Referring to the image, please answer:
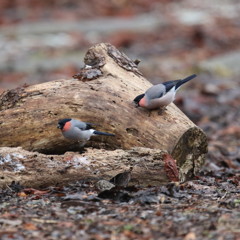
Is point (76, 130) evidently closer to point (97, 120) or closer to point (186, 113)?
point (97, 120)

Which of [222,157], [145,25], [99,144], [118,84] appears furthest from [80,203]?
[145,25]

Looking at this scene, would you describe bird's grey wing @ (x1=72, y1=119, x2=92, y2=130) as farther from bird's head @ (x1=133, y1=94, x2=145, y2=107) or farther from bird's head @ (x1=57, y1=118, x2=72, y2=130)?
bird's head @ (x1=133, y1=94, x2=145, y2=107)

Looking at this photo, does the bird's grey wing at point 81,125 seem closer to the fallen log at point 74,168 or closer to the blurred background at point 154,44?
the fallen log at point 74,168

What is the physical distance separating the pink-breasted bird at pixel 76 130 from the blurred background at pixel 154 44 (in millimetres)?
1896

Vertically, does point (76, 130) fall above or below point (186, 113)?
above

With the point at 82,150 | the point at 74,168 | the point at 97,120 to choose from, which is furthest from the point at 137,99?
A: the point at 74,168

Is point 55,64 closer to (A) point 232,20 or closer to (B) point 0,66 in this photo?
(B) point 0,66

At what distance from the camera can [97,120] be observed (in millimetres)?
6180

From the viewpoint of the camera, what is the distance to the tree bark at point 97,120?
6070 mm

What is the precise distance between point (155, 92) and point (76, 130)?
88cm

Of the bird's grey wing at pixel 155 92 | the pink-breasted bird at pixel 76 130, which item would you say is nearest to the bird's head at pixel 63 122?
the pink-breasted bird at pixel 76 130

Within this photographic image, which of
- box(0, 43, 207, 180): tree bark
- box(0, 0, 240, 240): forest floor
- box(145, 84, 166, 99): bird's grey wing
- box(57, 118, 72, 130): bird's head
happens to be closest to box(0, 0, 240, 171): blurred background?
box(0, 0, 240, 240): forest floor

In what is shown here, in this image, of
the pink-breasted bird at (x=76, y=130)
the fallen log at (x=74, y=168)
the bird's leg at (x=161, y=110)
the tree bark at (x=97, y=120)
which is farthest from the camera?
the bird's leg at (x=161, y=110)

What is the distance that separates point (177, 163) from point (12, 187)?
1.57 m
